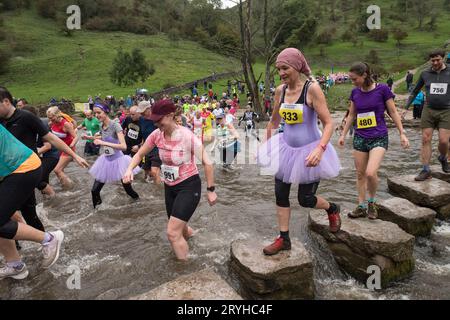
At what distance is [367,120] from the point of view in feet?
15.6

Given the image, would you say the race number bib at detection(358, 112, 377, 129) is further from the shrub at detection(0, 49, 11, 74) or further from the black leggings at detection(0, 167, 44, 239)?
the shrub at detection(0, 49, 11, 74)

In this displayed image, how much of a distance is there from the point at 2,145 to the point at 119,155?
10.3ft

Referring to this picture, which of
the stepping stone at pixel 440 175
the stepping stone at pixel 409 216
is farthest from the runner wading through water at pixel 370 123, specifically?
the stepping stone at pixel 440 175

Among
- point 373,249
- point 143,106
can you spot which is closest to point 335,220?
point 373,249

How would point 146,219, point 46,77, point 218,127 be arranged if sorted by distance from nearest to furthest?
point 146,219 → point 218,127 → point 46,77

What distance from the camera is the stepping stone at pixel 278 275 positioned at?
147 inches

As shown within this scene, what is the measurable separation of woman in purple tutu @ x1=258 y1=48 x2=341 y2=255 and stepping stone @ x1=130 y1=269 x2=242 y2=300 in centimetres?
81

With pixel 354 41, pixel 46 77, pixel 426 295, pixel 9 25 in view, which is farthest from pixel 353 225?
pixel 9 25

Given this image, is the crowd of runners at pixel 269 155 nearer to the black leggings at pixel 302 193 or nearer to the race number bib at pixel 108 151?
the black leggings at pixel 302 193

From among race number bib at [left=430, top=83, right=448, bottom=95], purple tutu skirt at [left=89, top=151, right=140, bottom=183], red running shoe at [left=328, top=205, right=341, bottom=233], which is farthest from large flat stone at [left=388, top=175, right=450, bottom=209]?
purple tutu skirt at [left=89, top=151, right=140, bottom=183]

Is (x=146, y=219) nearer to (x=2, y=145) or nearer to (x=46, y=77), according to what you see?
(x=2, y=145)

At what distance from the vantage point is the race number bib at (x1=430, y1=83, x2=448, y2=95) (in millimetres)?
5977

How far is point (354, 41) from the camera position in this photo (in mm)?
62000
